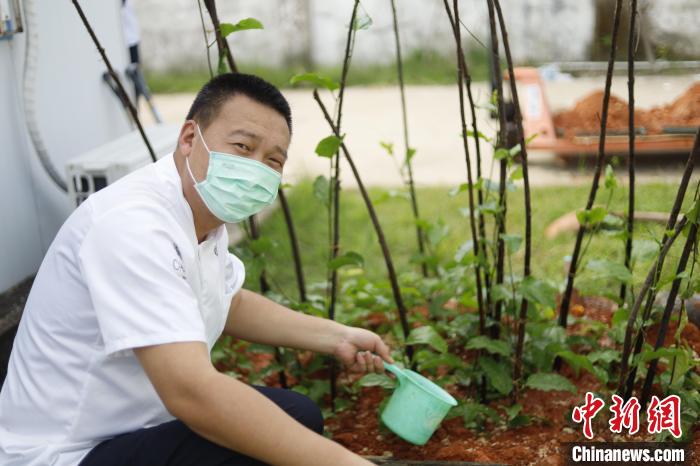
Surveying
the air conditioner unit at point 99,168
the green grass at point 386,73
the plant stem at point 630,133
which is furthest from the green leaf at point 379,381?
the green grass at point 386,73

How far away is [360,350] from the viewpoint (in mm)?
2148

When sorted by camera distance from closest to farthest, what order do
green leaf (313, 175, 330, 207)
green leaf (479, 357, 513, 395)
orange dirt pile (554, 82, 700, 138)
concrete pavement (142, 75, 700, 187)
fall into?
green leaf (479, 357, 513, 395) → green leaf (313, 175, 330, 207) → orange dirt pile (554, 82, 700, 138) → concrete pavement (142, 75, 700, 187)

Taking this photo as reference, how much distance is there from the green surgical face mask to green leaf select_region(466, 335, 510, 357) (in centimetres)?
87

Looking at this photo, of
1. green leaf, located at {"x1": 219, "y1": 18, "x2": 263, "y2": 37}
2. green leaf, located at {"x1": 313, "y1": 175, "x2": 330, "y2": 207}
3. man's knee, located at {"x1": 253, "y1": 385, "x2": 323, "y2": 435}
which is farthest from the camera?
green leaf, located at {"x1": 313, "y1": 175, "x2": 330, "y2": 207}

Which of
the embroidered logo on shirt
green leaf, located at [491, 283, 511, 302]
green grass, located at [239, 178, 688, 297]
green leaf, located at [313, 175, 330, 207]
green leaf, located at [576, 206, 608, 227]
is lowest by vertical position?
green grass, located at [239, 178, 688, 297]

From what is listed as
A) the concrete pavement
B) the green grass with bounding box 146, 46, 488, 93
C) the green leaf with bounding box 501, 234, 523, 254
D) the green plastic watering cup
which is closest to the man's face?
the green plastic watering cup

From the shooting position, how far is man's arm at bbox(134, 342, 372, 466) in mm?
1543

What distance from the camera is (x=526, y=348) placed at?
259 cm

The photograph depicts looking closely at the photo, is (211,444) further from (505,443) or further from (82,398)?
(505,443)

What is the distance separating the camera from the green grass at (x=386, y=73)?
862cm

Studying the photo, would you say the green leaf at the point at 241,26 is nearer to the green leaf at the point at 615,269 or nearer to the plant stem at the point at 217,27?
the plant stem at the point at 217,27

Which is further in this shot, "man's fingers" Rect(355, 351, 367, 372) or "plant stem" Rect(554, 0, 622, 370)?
"plant stem" Rect(554, 0, 622, 370)

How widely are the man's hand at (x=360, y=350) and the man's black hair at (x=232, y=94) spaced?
1.90ft

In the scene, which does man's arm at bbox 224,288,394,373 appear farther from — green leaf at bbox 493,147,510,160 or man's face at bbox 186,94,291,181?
green leaf at bbox 493,147,510,160
